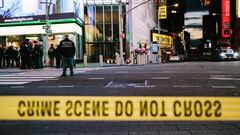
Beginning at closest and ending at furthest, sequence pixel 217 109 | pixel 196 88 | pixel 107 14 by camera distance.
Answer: pixel 217 109, pixel 196 88, pixel 107 14

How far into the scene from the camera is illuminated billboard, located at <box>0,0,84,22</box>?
4184 cm

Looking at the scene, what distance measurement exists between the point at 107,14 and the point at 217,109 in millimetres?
42485

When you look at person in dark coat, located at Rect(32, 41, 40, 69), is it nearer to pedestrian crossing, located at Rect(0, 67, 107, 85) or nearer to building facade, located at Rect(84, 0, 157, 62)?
pedestrian crossing, located at Rect(0, 67, 107, 85)

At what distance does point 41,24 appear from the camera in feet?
128

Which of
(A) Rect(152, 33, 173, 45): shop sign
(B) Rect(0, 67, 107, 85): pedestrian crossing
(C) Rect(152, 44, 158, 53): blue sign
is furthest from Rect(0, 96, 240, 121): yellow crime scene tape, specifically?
(A) Rect(152, 33, 173, 45): shop sign

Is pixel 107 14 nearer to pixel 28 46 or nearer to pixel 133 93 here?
pixel 28 46

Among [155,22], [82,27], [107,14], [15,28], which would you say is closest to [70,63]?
[15,28]

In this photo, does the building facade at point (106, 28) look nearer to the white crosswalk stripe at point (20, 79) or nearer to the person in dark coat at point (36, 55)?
the person in dark coat at point (36, 55)

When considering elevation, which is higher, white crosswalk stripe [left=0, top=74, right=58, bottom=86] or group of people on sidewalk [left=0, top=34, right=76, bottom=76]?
group of people on sidewalk [left=0, top=34, right=76, bottom=76]

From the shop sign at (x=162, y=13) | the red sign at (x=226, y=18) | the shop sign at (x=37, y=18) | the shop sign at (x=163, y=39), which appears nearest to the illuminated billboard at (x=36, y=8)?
the shop sign at (x=37, y=18)

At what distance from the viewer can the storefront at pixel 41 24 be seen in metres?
38.4

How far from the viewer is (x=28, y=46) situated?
25.5 metres

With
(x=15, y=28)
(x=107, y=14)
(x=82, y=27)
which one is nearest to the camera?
(x=15, y=28)

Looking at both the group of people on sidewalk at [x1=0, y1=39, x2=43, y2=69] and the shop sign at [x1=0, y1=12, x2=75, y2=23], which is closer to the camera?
the group of people on sidewalk at [x1=0, y1=39, x2=43, y2=69]
